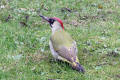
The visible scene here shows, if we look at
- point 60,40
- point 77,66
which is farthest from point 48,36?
point 77,66

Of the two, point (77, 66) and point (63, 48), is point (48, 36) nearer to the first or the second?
point (63, 48)

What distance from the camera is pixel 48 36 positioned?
21.4 ft

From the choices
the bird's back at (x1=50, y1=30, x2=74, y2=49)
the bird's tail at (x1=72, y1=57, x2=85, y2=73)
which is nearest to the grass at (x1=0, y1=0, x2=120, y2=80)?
the bird's tail at (x1=72, y1=57, x2=85, y2=73)

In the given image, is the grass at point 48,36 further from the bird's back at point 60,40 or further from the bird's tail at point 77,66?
the bird's back at point 60,40

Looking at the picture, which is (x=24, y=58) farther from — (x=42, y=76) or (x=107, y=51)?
(x=107, y=51)

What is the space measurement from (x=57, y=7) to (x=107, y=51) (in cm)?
297

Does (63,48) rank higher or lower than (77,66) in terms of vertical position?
higher

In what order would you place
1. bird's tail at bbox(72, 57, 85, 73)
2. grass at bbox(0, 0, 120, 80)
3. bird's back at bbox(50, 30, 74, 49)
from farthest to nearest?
1. bird's back at bbox(50, 30, 74, 49)
2. grass at bbox(0, 0, 120, 80)
3. bird's tail at bbox(72, 57, 85, 73)

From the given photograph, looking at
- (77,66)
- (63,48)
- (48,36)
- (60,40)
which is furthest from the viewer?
(48,36)

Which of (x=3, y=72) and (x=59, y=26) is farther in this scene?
(x=59, y=26)

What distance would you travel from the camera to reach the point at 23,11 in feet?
26.0

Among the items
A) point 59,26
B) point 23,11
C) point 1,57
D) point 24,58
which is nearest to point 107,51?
point 59,26

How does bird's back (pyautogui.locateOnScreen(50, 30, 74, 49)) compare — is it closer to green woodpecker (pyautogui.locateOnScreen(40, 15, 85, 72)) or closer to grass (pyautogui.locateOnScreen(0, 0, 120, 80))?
green woodpecker (pyautogui.locateOnScreen(40, 15, 85, 72))

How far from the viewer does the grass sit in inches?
199
